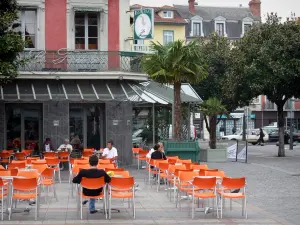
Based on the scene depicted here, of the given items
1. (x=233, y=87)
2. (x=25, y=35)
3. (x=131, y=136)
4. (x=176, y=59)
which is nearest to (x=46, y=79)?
(x=25, y=35)

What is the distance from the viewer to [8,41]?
23438 mm

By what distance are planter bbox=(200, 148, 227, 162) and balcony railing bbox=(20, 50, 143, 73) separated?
5.94m

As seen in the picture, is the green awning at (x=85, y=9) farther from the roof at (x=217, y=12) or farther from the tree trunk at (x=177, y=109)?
the roof at (x=217, y=12)

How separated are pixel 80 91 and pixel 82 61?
156 centimetres

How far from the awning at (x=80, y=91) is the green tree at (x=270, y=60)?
19.9ft

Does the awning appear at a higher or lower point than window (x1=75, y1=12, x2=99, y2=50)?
lower

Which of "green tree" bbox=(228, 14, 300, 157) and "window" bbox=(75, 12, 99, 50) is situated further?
"green tree" bbox=(228, 14, 300, 157)

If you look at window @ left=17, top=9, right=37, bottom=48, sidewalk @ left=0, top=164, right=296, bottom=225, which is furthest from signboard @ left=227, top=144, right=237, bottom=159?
sidewalk @ left=0, top=164, right=296, bottom=225

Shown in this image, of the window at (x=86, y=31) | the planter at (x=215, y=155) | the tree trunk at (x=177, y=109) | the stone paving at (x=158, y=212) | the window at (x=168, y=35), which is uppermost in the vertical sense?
the window at (x=168, y=35)

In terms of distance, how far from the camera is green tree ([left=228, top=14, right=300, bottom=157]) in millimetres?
34281

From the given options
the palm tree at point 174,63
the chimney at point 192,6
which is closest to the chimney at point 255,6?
the chimney at point 192,6

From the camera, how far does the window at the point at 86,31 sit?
102 feet

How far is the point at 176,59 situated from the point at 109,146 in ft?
16.6

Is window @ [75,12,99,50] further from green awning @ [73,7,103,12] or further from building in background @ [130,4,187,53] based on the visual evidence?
building in background @ [130,4,187,53]
